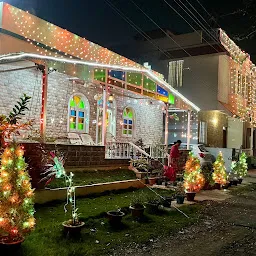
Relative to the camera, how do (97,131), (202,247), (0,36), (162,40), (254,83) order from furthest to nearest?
(254,83)
(162,40)
(97,131)
(0,36)
(202,247)

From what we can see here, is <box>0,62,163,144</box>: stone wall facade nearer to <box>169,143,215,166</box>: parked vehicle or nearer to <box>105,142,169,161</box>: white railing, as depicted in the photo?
<box>105,142,169,161</box>: white railing

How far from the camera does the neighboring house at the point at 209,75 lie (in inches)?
950

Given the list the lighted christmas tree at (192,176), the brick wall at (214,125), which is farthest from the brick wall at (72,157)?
the brick wall at (214,125)

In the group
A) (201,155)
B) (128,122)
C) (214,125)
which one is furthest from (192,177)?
(214,125)

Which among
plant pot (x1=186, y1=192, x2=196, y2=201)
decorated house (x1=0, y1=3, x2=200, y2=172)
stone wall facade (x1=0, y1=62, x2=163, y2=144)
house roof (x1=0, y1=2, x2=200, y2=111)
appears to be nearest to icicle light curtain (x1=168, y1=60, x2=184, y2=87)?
decorated house (x1=0, y1=3, x2=200, y2=172)

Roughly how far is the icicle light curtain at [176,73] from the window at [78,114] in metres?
11.5

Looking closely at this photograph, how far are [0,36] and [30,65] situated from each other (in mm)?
1382

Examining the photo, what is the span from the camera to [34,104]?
13609 mm

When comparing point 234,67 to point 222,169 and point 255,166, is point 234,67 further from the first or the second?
point 222,169

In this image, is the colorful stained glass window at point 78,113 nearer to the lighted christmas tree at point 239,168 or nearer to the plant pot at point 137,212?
the plant pot at point 137,212

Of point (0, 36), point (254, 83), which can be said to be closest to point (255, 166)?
point (254, 83)

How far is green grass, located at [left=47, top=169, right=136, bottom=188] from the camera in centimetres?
1023

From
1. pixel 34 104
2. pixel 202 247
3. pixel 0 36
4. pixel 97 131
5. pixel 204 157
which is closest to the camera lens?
pixel 202 247

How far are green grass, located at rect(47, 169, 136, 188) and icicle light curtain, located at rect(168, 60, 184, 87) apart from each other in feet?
43.7
